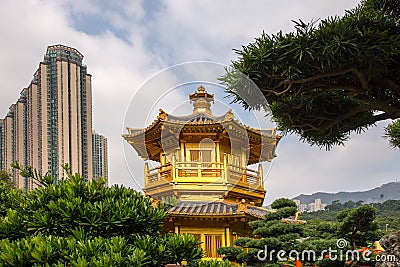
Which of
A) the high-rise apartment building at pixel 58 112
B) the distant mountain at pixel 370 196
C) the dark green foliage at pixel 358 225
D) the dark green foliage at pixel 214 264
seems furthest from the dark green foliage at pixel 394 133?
the distant mountain at pixel 370 196

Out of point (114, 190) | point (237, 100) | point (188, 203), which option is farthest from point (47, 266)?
point (188, 203)

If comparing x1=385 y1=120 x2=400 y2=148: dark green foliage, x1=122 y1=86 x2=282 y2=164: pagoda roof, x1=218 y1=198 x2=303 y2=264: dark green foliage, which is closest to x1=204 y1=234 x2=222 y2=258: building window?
x1=122 y1=86 x2=282 y2=164: pagoda roof

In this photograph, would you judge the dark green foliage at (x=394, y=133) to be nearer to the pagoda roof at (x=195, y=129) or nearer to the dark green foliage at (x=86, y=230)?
the pagoda roof at (x=195, y=129)

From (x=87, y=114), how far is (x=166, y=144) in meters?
7.61

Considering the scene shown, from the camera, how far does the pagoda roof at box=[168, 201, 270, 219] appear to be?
814 cm

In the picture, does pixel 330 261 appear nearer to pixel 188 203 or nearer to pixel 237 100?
pixel 237 100

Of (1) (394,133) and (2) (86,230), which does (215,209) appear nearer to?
(1) (394,133)

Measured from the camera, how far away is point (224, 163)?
8250 mm

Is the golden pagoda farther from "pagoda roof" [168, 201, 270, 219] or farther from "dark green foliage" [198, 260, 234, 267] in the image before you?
"dark green foliage" [198, 260, 234, 267]

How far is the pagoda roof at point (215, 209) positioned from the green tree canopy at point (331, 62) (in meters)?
3.89

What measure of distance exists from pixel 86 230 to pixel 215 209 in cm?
650

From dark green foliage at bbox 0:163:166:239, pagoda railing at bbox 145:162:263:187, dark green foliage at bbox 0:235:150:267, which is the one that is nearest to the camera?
dark green foliage at bbox 0:235:150:267

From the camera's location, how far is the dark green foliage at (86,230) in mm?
1959

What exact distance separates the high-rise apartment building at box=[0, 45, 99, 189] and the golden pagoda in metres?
5.77
